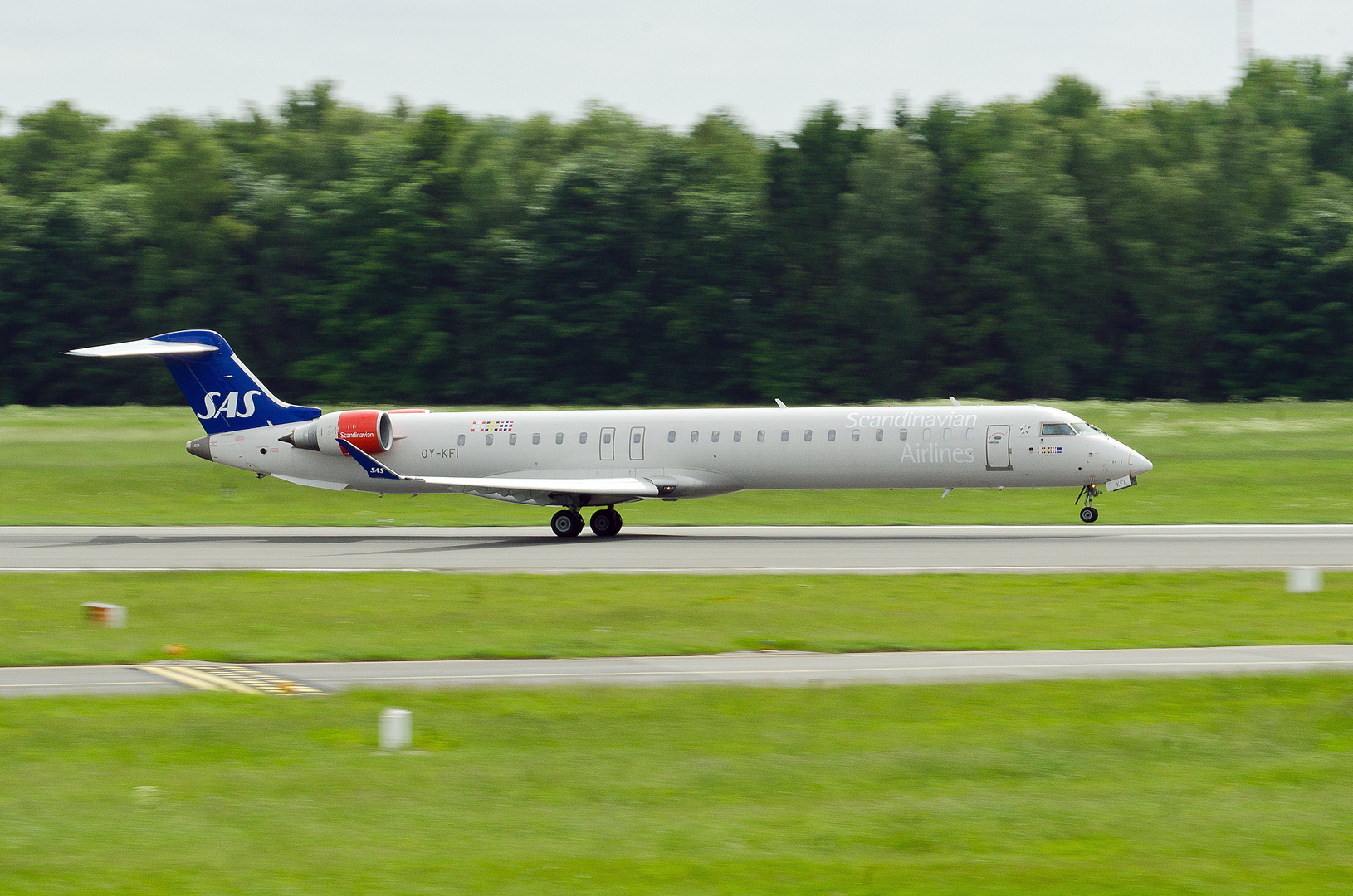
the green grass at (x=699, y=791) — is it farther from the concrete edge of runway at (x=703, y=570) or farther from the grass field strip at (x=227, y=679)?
the concrete edge of runway at (x=703, y=570)

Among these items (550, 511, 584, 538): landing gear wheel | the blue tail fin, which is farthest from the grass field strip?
the blue tail fin

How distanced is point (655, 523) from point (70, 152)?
66199 millimetres

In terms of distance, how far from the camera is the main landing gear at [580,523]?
36.8 metres

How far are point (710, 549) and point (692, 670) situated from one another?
14813 mm

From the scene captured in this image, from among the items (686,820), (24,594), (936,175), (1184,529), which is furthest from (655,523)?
(936,175)

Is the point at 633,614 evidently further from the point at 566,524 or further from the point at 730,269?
the point at 730,269

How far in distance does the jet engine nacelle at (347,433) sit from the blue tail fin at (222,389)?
4.16 feet

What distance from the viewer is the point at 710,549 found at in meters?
32.0

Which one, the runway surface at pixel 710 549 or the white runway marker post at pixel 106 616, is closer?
the white runway marker post at pixel 106 616

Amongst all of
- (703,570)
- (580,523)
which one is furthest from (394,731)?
(580,523)

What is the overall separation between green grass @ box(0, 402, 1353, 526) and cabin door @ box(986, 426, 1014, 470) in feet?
16.6

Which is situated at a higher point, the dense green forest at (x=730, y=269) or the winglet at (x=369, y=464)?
the dense green forest at (x=730, y=269)

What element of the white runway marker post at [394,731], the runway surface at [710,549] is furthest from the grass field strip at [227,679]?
the runway surface at [710,549]

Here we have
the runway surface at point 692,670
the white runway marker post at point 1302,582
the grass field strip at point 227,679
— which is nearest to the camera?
the grass field strip at point 227,679
